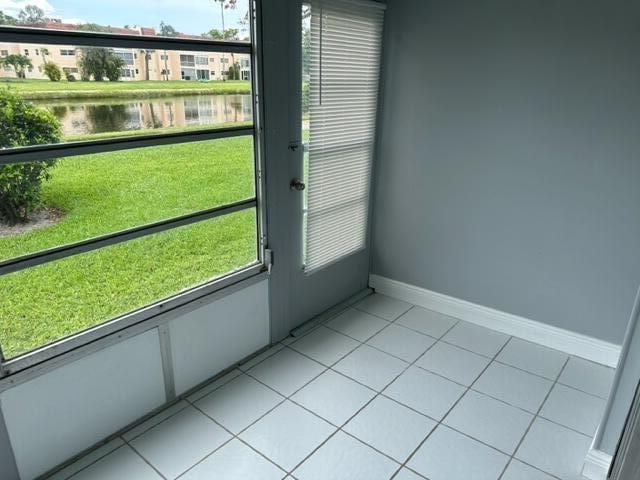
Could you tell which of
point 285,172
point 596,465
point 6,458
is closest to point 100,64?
point 285,172

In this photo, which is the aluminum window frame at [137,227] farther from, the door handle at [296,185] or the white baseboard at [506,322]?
the white baseboard at [506,322]

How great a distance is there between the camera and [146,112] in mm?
1907

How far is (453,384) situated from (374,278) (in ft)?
3.85

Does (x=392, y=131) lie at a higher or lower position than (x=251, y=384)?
higher

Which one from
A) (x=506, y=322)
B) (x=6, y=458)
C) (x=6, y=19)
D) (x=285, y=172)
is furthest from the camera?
(x=506, y=322)

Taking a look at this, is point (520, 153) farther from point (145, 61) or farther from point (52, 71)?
point (52, 71)

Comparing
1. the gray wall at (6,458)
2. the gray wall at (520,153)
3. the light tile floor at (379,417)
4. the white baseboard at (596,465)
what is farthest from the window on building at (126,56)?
the white baseboard at (596,465)

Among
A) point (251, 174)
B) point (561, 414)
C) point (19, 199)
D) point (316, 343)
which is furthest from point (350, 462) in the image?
point (19, 199)

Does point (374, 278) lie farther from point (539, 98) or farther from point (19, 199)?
point (19, 199)

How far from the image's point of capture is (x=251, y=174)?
241 cm

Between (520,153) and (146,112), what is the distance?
2031 mm

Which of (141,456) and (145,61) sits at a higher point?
(145,61)

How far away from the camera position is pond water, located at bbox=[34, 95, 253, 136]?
1697 mm

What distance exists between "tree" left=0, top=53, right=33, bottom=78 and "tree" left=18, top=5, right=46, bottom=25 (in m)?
0.11
